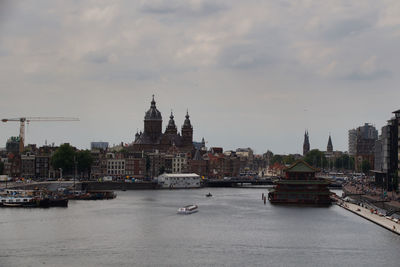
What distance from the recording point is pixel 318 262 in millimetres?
77500

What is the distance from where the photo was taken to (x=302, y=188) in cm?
14425

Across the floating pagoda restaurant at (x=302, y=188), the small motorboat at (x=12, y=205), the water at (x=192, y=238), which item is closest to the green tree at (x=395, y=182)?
the floating pagoda restaurant at (x=302, y=188)

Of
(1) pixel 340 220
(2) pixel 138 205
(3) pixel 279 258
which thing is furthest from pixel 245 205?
(3) pixel 279 258

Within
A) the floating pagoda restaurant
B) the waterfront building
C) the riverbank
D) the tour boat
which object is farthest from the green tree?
the tour boat

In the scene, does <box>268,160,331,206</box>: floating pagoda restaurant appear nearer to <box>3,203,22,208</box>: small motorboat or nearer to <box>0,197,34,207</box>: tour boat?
<box>0,197,34,207</box>: tour boat

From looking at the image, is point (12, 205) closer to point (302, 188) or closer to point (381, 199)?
point (302, 188)

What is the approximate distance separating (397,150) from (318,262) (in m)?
89.0

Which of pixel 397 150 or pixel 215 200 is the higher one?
pixel 397 150

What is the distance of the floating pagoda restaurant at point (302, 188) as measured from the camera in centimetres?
14412

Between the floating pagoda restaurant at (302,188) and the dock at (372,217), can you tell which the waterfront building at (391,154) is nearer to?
the dock at (372,217)

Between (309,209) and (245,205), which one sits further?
(245,205)

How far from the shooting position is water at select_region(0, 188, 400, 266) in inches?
3066

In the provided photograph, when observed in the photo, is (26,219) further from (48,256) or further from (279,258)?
(279,258)

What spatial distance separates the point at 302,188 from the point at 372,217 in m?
31.0
